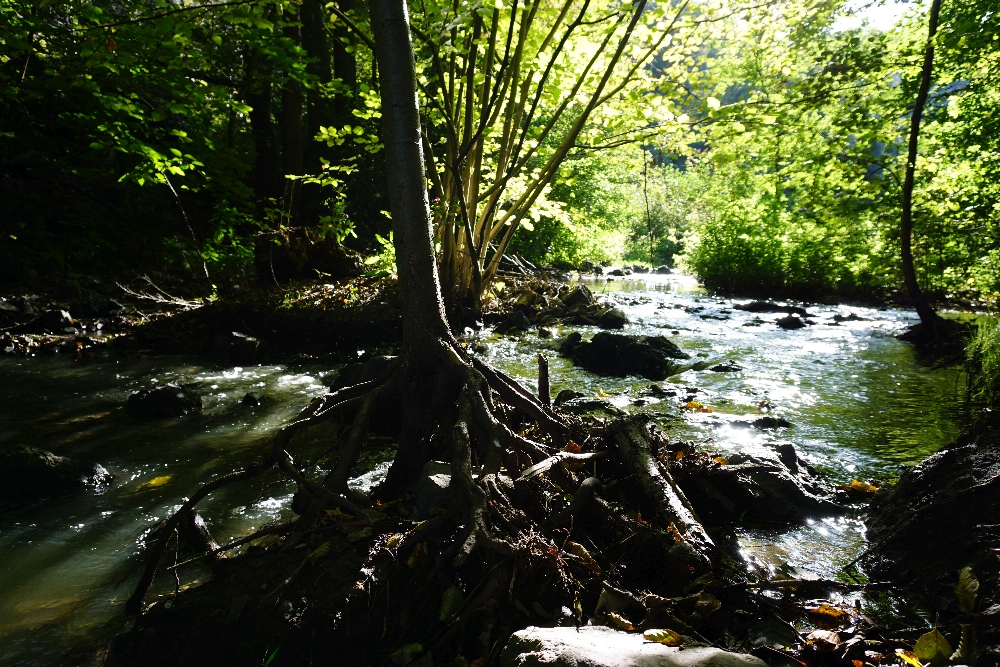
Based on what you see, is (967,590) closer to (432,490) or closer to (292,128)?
(432,490)

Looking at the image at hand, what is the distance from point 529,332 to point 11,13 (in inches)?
375

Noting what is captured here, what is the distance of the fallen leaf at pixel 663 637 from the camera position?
1943 mm

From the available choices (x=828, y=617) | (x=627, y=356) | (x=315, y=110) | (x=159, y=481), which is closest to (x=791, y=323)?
(x=627, y=356)

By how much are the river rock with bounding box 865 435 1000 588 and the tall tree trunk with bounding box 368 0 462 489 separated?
2.63m

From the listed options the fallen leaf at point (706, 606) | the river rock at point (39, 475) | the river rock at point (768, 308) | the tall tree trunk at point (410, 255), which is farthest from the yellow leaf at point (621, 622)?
the river rock at point (768, 308)

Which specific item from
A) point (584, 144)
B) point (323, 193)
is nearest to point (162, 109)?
point (584, 144)

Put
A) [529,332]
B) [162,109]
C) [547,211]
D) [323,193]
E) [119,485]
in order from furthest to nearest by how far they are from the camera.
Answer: [323,193] < [547,211] < [529,332] < [162,109] < [119,485]

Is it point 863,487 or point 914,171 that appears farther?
point 914,171

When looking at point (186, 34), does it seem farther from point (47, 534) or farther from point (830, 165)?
point (830, 165)

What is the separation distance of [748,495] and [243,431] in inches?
186

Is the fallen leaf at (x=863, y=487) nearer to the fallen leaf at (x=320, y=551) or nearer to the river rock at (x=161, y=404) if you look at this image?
the fallen leaf at (x=320, y=551)

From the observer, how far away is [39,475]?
394 centimetres

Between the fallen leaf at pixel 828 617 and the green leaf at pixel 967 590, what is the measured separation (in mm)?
440

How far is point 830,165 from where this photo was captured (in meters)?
9.25
